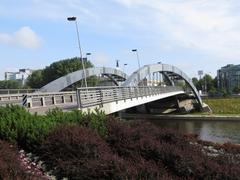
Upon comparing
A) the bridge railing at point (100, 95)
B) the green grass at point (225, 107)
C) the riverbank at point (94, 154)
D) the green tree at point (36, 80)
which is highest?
the green tree at point (36, 80)

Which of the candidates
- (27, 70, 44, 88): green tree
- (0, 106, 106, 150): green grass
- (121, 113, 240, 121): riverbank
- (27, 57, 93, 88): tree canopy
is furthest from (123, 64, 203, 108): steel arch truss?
(0, 106, 106, 150): green grass

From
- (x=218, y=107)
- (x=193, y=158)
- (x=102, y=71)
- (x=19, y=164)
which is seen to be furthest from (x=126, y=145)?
(x=218, y=107)

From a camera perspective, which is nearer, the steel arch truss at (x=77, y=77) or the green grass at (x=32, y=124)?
the green grass at (x=32, y=124)

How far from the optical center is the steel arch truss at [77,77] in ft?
207

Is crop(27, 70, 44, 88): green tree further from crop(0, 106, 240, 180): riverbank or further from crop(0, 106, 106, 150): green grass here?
crop(0, 106, 240, 180): riverbank

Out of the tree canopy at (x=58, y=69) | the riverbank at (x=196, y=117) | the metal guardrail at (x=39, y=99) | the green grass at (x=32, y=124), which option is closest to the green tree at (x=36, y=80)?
the tree canopy at (x=58, y=69)

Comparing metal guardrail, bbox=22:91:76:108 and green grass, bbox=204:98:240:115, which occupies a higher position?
metal guardrail, bbox=22:91:76:108

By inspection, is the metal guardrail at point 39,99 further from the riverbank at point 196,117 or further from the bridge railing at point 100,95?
the riverbank at point 196,117

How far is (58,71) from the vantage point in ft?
364

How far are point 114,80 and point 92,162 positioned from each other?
76949 millimetres

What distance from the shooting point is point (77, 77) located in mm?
65438

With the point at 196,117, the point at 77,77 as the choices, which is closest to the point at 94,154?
the point at 77,77

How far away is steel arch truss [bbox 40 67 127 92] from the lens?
63.1m

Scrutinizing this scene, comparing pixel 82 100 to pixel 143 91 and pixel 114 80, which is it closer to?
pixel 143 91
